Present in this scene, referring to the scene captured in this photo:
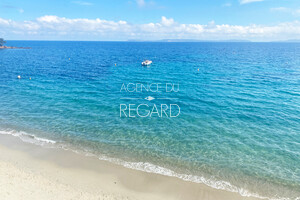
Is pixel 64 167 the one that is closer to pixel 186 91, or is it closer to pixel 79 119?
pixel 79 119

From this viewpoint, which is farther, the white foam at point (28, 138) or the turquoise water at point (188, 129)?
the white foam at point (28, 138)

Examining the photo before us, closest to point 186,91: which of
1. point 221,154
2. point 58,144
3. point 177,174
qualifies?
point 221,154

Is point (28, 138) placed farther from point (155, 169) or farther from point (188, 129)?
point (188, 129)

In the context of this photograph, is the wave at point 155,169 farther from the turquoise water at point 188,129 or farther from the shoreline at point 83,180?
the shoreline at point 83,180

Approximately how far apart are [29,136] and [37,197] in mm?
12954

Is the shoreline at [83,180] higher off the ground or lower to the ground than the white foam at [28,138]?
lower

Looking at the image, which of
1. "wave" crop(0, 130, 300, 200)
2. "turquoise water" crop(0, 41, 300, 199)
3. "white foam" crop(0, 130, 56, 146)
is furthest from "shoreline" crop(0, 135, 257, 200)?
"white foam" crop(0, 130, 56, 146)

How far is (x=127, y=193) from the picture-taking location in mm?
16172

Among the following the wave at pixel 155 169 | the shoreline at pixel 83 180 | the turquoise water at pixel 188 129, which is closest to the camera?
the shoreline at pixel 83 180

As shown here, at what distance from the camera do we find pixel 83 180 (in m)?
17.5

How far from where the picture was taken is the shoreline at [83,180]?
15.8 meters

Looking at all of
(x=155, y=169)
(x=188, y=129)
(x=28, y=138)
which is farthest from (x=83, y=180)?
(x=188, y=129)

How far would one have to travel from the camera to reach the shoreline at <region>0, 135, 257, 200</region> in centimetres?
1583

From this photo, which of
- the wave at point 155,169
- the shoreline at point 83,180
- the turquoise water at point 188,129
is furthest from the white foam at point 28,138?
the shoreline at point 83,180
